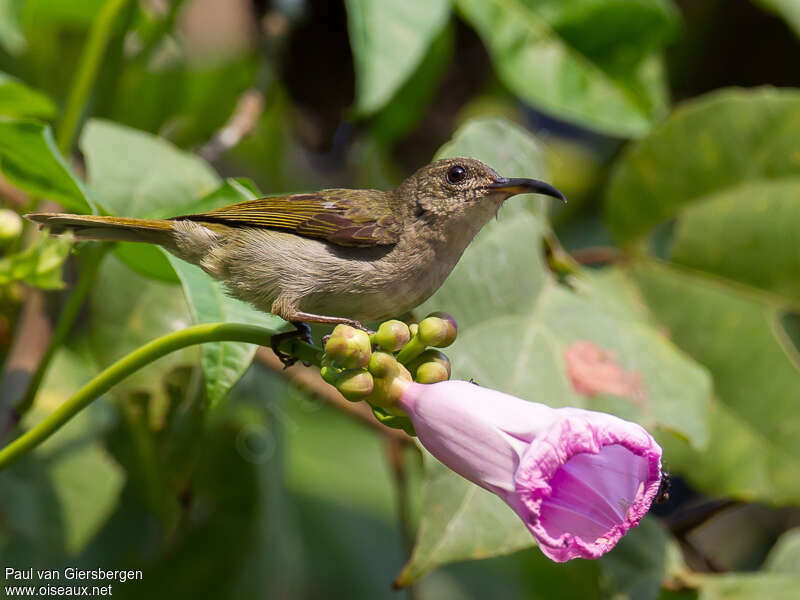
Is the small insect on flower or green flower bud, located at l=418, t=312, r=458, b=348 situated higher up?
green flower bud, located at l=418, t=312, r=458, b=348

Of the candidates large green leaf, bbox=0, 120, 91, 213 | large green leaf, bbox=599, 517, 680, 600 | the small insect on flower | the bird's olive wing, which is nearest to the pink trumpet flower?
the small insect on flower

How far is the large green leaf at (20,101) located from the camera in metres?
2.60

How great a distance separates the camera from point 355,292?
7.14ft

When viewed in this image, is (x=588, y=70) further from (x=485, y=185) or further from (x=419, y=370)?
(x=419, y=370)

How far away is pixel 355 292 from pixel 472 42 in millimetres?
2502

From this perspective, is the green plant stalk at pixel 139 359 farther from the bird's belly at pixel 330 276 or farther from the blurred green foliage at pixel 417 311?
the bird's belly at pixel 330 276

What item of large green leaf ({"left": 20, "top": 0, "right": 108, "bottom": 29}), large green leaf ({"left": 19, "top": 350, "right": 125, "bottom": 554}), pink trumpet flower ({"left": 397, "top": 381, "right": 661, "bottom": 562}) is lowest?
large green leaf ({"left": 19, "top": 350, "right": 125, "bottom": 554})

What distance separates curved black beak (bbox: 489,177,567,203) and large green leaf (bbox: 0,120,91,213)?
949 mm

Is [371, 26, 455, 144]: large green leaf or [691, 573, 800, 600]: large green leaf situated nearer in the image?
[691, 573, 800, 600]: large green leaf

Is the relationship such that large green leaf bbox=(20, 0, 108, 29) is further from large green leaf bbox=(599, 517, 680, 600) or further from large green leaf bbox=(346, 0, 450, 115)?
large green leaf bbox=(599, 517, 680, 600)

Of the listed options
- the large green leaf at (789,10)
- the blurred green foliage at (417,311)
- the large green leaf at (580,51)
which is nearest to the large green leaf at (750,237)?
the blurred green foliage at (417,311)

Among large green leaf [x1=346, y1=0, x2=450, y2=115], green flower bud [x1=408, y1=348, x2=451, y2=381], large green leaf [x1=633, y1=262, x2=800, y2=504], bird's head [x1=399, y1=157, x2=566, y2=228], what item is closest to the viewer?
green flower bud [x1=408, y1=348, x2=451, y2=381]

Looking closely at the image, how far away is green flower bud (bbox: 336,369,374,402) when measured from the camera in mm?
1593

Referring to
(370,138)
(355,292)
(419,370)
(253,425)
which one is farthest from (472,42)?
(419,370)
